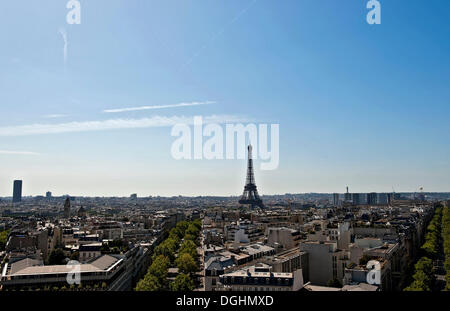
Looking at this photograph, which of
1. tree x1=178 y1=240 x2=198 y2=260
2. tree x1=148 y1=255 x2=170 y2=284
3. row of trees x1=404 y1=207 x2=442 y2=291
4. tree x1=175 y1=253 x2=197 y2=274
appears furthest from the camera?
tree x1=178 y1=240 x2=198 y2=260

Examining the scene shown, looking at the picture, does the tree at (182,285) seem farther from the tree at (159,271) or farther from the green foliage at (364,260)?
the green foliage at (364,260)

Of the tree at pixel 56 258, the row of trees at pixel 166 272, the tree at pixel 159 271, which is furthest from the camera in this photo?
the tree at pixel 159 271

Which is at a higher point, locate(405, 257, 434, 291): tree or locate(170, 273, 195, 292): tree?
locate(405, 257, 434, 291): tree

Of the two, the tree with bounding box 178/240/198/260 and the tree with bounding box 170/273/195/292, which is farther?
the tree with bounding box 178/240/198/260

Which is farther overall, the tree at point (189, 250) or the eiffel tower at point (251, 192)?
the eiffel tower at point (251, 192)

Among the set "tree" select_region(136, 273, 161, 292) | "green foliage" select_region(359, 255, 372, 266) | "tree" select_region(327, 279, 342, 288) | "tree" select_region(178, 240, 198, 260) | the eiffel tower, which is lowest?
"tree" select_region(327, 279, 342, 288)

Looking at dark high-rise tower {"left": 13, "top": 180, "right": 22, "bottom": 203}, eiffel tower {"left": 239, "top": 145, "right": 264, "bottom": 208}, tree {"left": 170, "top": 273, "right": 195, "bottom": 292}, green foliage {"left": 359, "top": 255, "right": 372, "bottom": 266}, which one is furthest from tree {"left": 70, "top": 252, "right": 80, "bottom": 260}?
dark high-rise tower {"left": 13, "top": 180, "right": 22, "bottom": 203}

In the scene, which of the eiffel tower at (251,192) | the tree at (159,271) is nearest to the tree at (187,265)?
the tree at (159,271)

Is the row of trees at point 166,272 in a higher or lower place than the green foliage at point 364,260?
lower

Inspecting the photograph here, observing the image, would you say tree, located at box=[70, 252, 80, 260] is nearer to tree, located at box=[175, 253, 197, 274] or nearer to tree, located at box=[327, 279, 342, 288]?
tree, located at box=[175, 253, 197, 274]

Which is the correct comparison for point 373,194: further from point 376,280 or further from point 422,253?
point 376,280

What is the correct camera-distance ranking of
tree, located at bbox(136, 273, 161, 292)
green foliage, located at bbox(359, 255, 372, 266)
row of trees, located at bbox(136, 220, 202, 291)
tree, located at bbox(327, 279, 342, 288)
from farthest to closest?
tree, located at bbox(327, 279, 342, 288)
green foliage, located at bbox(359, 255, 372, 266)
row of trees, located at bbox(136, 220, 202, 291)
tree, located at bbox(136, 273, 161, 292)
